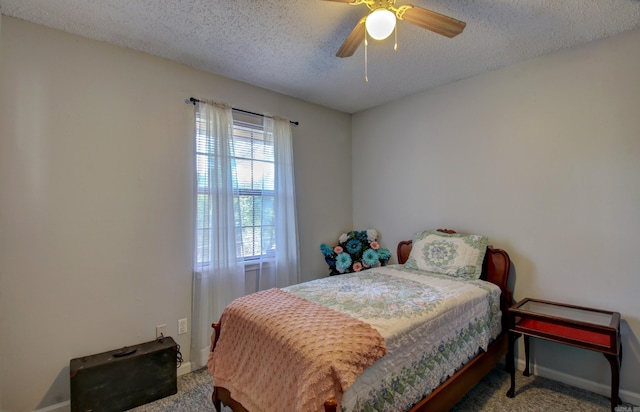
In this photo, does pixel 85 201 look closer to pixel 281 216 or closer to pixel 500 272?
pixel 281 216

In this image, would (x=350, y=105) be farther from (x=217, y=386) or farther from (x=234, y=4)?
(x=217, y=386)

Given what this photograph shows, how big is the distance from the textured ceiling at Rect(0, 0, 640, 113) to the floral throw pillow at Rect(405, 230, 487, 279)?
1.45 m

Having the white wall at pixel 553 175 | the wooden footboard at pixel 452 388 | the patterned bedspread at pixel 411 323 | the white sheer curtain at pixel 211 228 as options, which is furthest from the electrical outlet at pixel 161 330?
the white wall at pixel 553 175

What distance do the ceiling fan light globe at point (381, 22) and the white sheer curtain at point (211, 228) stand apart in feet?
5.21

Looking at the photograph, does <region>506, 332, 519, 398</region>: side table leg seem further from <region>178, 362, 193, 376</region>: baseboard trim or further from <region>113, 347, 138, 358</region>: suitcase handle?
<region>113, 347, 138, 358</region>: suitcase handle

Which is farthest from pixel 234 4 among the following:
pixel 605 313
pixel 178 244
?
pixel 605 313

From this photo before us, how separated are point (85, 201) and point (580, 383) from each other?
369 cm

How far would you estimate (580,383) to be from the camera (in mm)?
Result: 2248

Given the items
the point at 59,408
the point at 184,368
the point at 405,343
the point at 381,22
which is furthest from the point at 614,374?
the point at 59,408

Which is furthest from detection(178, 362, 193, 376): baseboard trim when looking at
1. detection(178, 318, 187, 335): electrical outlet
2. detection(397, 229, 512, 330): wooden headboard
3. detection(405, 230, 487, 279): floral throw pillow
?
detection(397, 229, 512, 330): wooden headboard

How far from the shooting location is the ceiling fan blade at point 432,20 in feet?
5.00

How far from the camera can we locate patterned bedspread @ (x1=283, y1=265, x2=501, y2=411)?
1.49m

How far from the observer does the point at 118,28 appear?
6.68 feet

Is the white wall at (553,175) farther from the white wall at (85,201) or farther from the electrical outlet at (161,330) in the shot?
the electrical outlet at (161,330)
